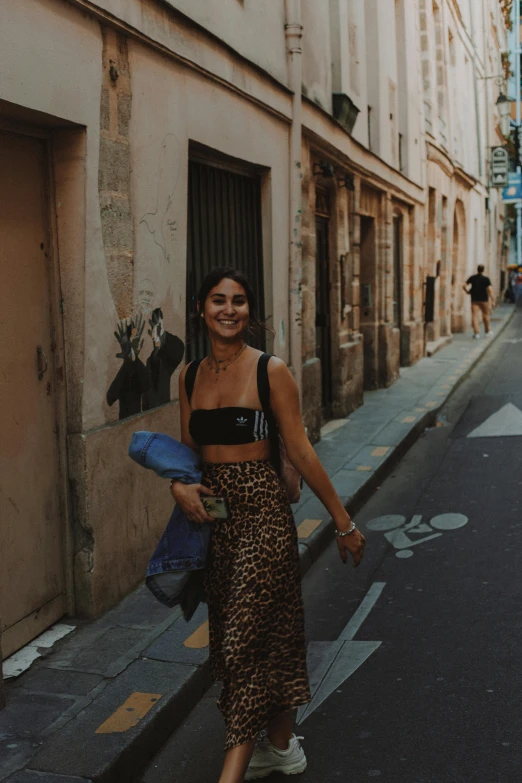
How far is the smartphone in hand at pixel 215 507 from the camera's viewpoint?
319cm

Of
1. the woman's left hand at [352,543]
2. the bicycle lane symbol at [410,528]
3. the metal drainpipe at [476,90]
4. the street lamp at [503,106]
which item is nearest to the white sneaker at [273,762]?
the woman's left hand at [352,543]

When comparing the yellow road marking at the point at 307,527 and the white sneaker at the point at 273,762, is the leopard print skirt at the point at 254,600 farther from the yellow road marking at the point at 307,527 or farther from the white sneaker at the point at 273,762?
the yellow road marking at the point at 307,527

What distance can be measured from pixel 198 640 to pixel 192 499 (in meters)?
1.60

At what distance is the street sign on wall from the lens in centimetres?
3247

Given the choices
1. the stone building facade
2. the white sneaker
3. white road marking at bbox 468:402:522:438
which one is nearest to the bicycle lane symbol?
the stone building facade

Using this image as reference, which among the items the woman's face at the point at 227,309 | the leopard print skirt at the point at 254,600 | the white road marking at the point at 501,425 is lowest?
the white road marking at the point at 501,425

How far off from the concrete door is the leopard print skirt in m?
1.46

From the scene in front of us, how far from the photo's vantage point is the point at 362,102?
41.9 ft

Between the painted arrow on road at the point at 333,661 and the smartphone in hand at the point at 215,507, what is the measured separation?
4.06 feet

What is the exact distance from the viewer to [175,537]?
3.29m

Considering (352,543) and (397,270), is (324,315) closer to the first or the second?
(397,270)

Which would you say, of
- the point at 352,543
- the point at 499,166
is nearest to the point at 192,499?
the point at 352,543

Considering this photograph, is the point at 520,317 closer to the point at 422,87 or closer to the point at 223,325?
the point at 422,87

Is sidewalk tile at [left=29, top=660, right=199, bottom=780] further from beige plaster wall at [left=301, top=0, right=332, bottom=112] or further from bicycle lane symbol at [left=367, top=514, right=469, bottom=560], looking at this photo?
beige plaster wall at [left=301, top=0, right=332, bottom=112]
